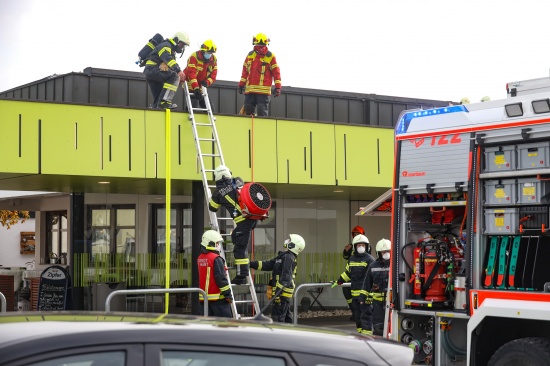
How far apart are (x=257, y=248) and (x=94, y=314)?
622 inches

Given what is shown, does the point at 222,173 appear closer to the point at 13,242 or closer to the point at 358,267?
the point at 358,267

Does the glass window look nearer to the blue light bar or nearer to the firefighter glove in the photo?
the firefighter glove

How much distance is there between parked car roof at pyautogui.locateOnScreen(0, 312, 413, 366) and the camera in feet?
11.5

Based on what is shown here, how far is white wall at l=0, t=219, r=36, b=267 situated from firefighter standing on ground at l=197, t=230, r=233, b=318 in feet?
107

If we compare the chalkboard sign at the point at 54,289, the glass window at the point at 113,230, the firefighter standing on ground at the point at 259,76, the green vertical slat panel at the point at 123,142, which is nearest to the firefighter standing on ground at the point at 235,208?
the green vertical slat panel at the point at 123,142

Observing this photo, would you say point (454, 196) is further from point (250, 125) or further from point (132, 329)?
point (250, 125)

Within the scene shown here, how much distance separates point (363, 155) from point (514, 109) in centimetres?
854

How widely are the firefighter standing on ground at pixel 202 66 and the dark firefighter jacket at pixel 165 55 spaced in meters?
0.48

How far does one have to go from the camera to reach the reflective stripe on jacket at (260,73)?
1742 cm

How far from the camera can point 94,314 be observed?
411cm

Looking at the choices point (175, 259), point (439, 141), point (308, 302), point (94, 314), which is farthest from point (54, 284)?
point (94, 314)

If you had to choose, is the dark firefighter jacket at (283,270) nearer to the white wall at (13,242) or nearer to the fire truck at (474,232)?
the fire truck at (474,232)

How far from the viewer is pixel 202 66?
16578 millimetres

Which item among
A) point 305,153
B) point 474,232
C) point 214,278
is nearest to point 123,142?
point 214,278
